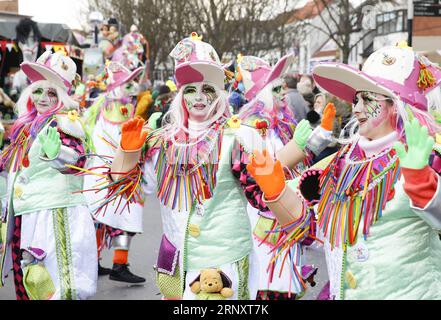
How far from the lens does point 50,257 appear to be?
525 cm

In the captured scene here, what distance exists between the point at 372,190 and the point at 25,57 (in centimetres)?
1445

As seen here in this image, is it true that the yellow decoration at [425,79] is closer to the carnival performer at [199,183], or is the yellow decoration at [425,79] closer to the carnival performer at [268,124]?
the carnival performer at [199,183]

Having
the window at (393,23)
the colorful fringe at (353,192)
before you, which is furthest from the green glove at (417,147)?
the window at (393,23)

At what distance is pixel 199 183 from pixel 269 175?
1.16 meters

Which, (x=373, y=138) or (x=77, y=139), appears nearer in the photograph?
(x=373, y=138)

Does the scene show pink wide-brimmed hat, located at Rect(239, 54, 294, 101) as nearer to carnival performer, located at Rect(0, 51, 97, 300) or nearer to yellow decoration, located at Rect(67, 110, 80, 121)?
carnival performer, located at Rect(0, 51, 97, 300)

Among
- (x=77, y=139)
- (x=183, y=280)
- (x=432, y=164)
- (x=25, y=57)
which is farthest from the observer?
(x=25, y=57)

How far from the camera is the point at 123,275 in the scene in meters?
7.26

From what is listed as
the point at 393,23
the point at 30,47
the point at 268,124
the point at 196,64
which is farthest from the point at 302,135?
the point at 393,23

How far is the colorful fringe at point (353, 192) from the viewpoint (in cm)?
311

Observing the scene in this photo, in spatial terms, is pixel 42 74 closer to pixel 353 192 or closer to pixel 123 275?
pixel 123 275
